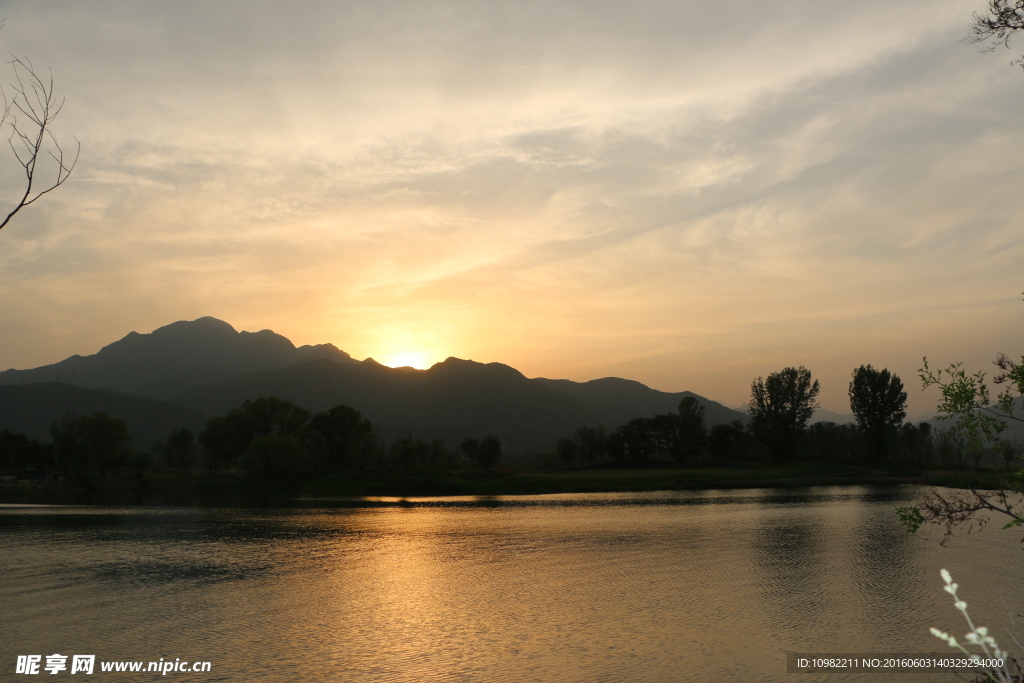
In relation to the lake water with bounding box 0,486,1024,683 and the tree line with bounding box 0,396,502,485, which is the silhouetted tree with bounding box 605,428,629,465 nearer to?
the tree line with bounding box 0,396,502,485

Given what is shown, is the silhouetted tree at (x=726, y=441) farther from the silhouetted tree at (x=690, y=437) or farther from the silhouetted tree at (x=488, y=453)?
the silhouetted tree at (x=488, y=453)

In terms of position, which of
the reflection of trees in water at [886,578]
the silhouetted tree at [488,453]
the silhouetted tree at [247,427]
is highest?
the silhouetted tree at [247,427]

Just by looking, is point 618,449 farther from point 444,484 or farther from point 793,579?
point 793,579

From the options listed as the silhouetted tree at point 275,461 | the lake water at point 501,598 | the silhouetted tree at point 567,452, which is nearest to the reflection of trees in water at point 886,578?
the lake water at point 501,598

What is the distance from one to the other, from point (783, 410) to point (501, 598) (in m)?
160

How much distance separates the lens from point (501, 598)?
2947cm

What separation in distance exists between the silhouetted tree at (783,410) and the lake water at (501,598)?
117 meters

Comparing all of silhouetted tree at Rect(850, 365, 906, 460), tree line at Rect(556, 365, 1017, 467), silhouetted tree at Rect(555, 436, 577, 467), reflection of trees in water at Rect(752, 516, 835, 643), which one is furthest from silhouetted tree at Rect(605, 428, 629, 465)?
reflection of trees in water at Rect(752, 516, 835, 643)

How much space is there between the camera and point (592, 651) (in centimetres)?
2159

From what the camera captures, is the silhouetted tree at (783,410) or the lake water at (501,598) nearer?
the lake water at (501,598)

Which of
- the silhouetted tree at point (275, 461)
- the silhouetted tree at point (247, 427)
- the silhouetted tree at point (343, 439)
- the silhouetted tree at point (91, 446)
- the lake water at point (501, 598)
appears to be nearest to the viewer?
the lake water at point (501, 598)

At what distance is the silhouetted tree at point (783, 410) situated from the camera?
16769 cm

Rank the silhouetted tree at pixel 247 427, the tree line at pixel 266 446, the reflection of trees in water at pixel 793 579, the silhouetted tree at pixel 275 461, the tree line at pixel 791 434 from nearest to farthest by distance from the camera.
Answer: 1. the reflection of trees in water at pixel 793 579
2. the silhouetted tree at pixel 275 461
3. the tree line at pixel 266 446
4. the silhouetted tree at pixel 247 427
5. the tree line at pixel 791 434

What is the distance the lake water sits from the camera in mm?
21000
